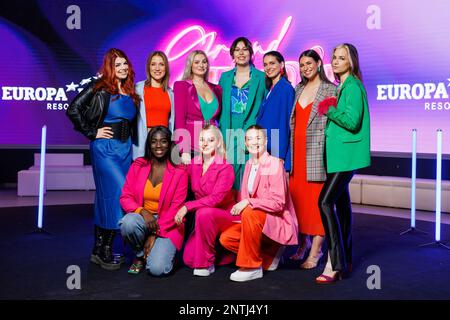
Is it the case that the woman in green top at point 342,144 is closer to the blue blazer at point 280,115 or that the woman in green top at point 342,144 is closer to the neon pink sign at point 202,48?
the blue blazer at point 280,115

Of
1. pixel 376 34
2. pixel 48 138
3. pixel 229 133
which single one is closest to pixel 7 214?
pixel 48 138

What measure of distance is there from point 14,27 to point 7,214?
3.42 m

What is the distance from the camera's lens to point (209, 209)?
322 centimetres

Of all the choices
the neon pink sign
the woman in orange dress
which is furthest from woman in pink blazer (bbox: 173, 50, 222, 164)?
the neon pink sign

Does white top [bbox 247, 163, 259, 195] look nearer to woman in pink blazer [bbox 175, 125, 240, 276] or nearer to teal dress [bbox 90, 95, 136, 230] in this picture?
woman in pink blazer [bbox 175, 125, 240, 276]

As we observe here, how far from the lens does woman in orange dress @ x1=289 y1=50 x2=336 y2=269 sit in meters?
3.33

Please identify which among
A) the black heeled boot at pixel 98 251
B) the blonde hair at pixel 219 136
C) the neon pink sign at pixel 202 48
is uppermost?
the neon pink sign at pixel 202 48

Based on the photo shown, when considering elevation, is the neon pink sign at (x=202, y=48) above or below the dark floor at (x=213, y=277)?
above

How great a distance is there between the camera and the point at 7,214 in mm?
5516

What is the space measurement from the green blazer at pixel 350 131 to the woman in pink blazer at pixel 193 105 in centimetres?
88

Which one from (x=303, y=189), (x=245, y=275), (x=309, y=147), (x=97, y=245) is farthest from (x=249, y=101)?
(x=97, y=245)

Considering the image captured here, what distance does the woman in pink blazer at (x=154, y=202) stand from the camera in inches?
126

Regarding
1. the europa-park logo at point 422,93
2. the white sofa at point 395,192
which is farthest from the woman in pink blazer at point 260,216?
the europa-park logo at point 422,93

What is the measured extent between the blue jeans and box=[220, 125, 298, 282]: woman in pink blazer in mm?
333
